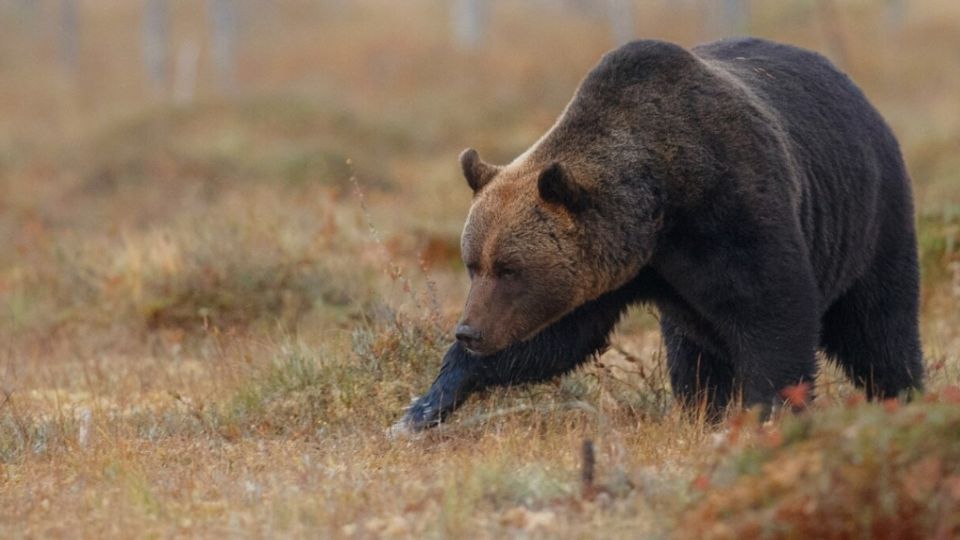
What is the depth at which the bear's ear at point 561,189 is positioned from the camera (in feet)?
19.8

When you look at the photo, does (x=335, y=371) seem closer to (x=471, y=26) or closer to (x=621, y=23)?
(x=621, y=23)

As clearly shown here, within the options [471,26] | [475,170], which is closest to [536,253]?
[475,170]

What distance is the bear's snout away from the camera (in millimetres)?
6199

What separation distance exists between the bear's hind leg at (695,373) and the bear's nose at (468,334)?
147cm

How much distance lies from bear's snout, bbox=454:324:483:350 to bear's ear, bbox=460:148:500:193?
2.32 ft

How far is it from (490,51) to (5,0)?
26.1 metres

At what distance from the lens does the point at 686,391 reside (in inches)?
293

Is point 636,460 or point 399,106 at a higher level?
point 636,460

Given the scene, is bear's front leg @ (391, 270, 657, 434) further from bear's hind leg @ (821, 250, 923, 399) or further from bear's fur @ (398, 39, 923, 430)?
bear's hind leg @ (821, 250, 923, 399)

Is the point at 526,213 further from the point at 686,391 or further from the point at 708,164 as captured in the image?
the point at 686,391

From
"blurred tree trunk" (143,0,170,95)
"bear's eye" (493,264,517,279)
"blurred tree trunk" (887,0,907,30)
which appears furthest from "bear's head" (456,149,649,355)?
"blurred tree trunk" (887,0,907,30)

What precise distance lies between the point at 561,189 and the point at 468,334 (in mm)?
747

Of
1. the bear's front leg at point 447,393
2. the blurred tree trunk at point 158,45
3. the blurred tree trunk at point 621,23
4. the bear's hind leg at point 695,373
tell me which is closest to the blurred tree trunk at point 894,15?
the blurred tree trunk at point 621,23

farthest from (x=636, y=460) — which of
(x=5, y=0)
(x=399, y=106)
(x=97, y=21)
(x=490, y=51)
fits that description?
(x=5, y=0)
